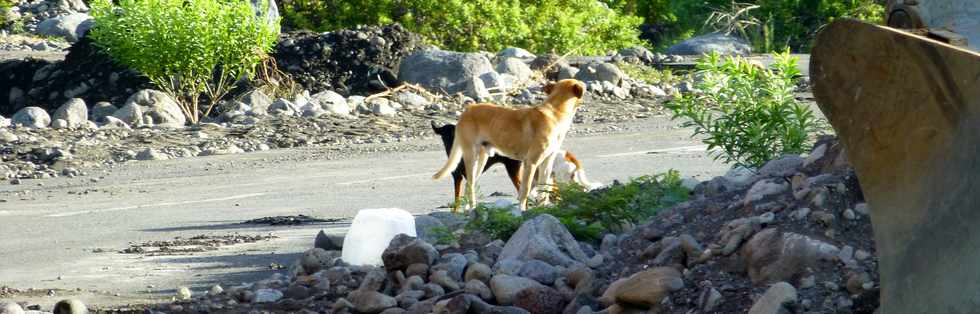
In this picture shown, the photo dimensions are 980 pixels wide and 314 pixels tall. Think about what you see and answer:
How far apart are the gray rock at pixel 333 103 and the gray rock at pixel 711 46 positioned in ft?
43.9

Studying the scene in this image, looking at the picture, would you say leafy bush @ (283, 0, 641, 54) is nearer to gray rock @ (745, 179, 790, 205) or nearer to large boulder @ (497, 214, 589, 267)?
large boulder @ (497, 214, 589, 267)

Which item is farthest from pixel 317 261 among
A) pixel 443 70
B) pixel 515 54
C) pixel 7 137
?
pixel 515 54

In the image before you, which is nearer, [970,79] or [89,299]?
[970,79]

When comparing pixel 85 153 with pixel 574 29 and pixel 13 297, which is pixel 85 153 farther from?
pixel 574 29

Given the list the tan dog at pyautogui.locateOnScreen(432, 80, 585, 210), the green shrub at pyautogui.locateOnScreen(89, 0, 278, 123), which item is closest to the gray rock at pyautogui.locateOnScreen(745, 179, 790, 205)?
the tan dog at pyautogui.locateOnScreen(432, 80, 585, 210)

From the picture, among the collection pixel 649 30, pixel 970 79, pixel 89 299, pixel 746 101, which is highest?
pixel 970 79

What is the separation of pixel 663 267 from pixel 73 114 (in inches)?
673

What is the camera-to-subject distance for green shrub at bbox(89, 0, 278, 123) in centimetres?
2203

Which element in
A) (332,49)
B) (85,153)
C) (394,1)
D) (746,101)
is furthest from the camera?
(394,1)

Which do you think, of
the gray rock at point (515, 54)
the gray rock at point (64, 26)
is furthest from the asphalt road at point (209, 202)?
the gray rock at point (64, 26)

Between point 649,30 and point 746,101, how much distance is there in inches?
1624

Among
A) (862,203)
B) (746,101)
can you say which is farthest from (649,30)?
(862,203)

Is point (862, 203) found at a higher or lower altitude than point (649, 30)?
higher

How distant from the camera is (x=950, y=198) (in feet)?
14.5
